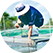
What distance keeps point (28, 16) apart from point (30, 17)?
85 mm

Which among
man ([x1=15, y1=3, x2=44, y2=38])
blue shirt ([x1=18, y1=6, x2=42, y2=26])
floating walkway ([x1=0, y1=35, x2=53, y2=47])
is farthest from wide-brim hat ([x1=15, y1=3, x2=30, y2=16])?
floating walkway ([x1=0, y1=35, x2=53, y2=47])

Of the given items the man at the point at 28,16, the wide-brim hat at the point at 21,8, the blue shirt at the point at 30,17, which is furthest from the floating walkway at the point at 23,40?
the wide-brim hat at the point at 21,8

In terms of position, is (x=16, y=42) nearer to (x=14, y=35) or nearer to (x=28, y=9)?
A: (x=14, y=35)

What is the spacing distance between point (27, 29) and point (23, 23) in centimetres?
28

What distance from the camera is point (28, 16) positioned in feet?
14.3

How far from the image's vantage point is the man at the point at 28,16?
4.34 meters

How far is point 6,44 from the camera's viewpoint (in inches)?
173

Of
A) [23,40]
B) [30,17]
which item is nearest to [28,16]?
[30,17]

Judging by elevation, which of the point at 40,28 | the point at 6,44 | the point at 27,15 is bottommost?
the point at 6,44

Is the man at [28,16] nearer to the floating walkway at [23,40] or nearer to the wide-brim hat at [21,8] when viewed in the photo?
the wide-brim hat at [21,8]

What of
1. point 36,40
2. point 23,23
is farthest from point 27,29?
point 36,40

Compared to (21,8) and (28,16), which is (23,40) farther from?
(21,8)

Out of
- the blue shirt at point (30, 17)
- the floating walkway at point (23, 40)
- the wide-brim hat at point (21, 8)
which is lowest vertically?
the floating walkway at point (23, 40)

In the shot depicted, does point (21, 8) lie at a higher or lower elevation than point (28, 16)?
higher
